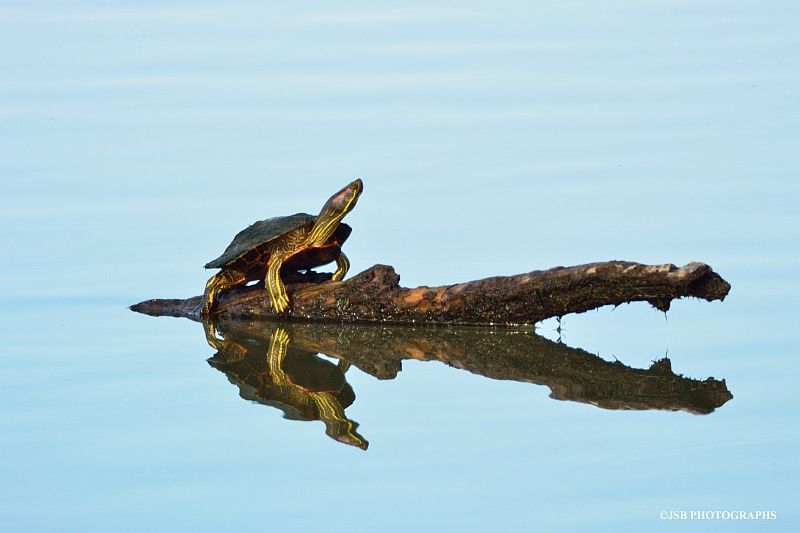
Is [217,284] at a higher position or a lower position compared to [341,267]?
lower

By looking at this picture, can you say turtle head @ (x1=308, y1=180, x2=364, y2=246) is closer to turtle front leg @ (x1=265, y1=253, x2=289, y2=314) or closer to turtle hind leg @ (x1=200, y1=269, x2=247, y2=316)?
turtle front leg @ (x1=265, y1=253, x2=289, y2=314)

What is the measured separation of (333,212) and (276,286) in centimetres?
72

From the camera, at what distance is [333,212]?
373 inches

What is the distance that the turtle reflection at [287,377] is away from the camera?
7.37 m

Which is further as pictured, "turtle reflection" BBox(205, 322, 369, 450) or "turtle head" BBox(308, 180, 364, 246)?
"turtle head" BBox(308, 180, 364, 246)

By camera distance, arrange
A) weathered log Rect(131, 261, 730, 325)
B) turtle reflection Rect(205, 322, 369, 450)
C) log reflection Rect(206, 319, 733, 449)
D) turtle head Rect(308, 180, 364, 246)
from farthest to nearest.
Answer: turtle head Rect(308, 180, 364, 246) → weathered log Rect(131, 261, 730, 325) → log reflection Rect(206, 319, 733, 449) → turtle reflection Rect(205, 322, 369, 450)

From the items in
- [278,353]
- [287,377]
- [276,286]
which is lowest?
[287,377]

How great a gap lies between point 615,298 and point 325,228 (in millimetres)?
2321

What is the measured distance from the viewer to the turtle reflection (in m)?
7.37

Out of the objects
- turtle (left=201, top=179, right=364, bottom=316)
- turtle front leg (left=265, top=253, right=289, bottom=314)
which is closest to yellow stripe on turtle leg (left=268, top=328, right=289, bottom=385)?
turtle front leg (left=265, top=253, right=289, bottom=314)

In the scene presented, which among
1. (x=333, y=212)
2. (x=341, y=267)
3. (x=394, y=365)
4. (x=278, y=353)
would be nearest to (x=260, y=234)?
(x=333, y=212)

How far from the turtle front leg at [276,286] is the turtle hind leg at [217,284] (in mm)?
418

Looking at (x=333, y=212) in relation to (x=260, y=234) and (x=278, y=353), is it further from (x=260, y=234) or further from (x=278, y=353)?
(x=278, y=353)

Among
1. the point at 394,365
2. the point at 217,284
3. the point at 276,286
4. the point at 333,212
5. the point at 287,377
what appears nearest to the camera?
the point at 287,377
